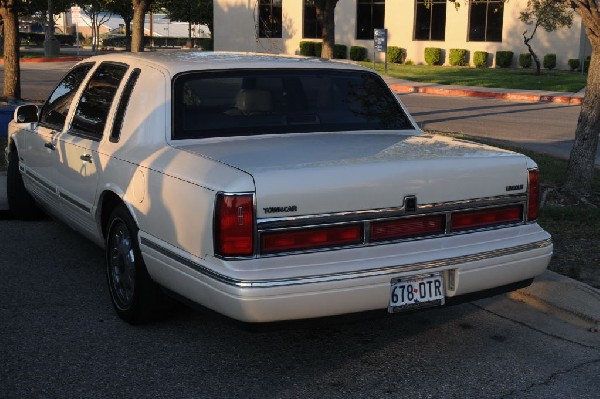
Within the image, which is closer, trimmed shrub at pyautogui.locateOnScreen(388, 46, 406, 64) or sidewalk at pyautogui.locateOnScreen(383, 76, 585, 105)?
Answer: sidewalk at pyautogui.locateOnScreen(383, 76, 585, 105)

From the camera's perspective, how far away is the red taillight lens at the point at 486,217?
4469 millimetres

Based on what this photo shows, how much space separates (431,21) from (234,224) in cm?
3671

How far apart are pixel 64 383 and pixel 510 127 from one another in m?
14.5

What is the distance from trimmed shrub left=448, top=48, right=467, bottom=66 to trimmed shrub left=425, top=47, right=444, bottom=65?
2.14 ft

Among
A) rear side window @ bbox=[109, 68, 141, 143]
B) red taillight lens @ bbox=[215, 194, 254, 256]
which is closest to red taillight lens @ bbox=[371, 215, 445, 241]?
red taillight lens @ bbox=[215, 194, 254, 256]

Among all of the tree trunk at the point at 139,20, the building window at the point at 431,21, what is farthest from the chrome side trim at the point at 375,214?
the building window at the point at 431,21

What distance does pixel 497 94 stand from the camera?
25.3 meters

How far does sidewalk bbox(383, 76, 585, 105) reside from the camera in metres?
24.0

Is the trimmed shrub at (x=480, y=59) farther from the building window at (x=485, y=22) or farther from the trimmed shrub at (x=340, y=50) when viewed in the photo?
the trimmed shrub at (x=340, y=50)

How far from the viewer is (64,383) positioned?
4223mm

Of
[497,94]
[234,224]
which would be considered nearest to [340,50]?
[497,94]

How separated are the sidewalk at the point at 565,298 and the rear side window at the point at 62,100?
359 centimetres

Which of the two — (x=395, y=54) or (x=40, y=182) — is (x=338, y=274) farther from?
(x=395, y=54)

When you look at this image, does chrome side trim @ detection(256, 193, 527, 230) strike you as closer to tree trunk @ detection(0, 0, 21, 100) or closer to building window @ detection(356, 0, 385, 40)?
tree trunk @ detection(0, 0, 21, 100)
